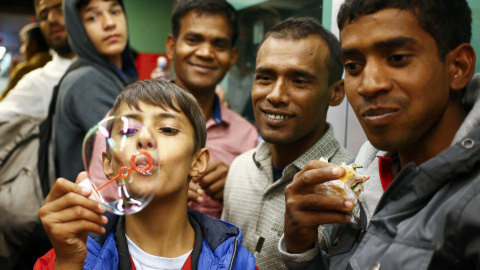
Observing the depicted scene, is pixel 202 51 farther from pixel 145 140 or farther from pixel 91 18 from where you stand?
pixel 145 140

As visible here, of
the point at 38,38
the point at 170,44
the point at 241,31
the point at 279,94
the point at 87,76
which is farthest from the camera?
the point at 38,38

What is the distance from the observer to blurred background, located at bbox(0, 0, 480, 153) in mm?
2527

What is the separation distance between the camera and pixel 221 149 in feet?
9.03

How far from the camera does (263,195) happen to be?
83.4 inches

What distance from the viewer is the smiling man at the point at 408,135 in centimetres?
115

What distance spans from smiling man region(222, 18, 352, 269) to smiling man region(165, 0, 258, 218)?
1.89 feet

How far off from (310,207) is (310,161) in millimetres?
147

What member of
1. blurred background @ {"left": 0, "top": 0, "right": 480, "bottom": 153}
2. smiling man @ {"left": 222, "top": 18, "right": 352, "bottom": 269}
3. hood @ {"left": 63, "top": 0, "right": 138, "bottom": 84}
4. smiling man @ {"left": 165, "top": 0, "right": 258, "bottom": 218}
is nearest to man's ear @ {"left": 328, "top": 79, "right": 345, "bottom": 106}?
smiling man @ {"left": 222, "top": 18, "right": 352, "bottom": 269}

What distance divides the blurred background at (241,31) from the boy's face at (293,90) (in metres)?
0.39

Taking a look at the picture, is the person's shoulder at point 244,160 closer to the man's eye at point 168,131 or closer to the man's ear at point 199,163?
the man's ear at point 199,163

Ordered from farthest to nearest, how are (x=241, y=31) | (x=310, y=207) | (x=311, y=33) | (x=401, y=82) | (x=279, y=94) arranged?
(x=241, y=31) → (x=311, y=33) → (x=279, y=94) → (x=310, y=207) → (x=401, y=82)

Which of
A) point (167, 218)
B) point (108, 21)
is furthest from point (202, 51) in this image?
point (167, 218)

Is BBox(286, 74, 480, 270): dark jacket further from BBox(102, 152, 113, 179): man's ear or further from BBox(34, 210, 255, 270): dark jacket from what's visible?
BBox(102, 152, 113, 179): man's ear

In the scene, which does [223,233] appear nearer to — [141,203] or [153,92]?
[141,203]
